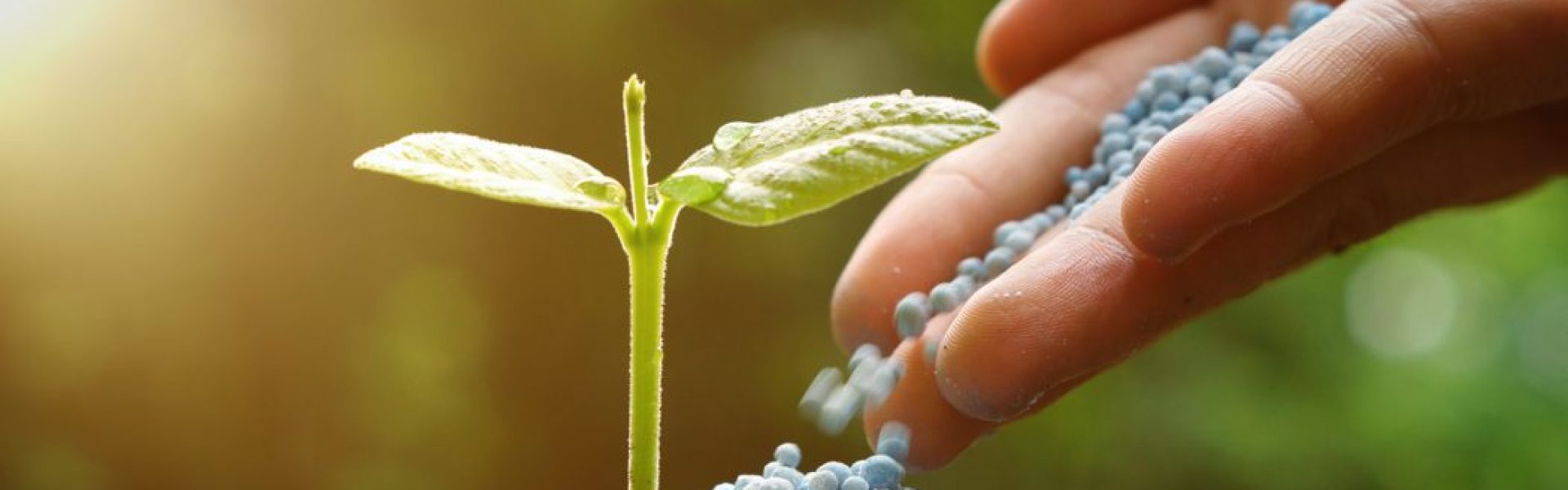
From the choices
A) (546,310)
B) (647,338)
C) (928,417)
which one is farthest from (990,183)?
(546,310)

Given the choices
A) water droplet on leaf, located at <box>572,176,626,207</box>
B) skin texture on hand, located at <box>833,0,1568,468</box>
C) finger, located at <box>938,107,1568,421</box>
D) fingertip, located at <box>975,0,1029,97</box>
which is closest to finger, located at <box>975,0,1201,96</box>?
fingertip, located at <box>975,0,1029,97</box>

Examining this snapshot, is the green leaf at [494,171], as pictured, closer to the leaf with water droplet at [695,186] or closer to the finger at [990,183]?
the leaf with water droplet at [695,186]

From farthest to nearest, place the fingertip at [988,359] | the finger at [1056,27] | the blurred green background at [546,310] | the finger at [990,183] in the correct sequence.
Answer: the blurred green background at [546,310] < the finger at [1056,27] < the finger at [990,183] < the fingertip at [988,359]

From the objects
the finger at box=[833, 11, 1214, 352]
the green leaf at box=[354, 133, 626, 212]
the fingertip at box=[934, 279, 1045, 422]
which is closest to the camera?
the green leaf at box=[354, 133, 626, 212]

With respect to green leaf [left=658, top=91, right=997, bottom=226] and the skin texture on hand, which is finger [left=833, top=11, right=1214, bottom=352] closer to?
the skin texture on hand

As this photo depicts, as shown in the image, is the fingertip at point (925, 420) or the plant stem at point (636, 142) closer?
the plant stem at point (636, 142)

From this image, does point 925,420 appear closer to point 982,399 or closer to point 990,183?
point 982,399

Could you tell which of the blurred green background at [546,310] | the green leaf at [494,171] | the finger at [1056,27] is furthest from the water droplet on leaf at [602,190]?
the blurred green background at [546,310]

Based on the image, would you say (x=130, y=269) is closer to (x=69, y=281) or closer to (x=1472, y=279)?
(x=69, y=281)
